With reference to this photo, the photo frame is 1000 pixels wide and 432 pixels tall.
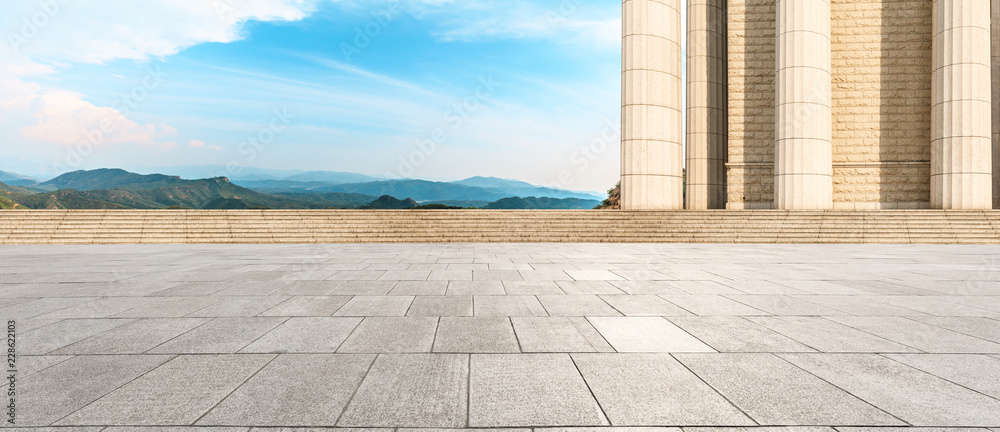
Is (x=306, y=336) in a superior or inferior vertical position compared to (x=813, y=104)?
inferior

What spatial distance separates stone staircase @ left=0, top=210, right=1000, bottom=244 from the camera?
20375 mm

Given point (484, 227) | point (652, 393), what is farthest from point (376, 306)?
point (484, 227)

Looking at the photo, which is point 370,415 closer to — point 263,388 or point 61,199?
point 263,388

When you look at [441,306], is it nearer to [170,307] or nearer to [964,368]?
[170,307]

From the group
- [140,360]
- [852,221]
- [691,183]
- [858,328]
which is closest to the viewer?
[140,360]

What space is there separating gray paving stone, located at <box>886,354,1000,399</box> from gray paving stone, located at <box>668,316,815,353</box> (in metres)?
0.77

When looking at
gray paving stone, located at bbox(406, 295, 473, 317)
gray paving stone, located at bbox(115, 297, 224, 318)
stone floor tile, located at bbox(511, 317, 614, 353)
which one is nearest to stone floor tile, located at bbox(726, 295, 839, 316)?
stone floor tile, located at bbox(511, 317, 614, 353)

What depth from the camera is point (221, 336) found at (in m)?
5.05

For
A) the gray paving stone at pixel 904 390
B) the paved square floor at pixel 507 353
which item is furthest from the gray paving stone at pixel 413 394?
the gray paving stone at pixel 904 390

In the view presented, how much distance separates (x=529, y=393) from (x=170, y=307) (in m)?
5.56

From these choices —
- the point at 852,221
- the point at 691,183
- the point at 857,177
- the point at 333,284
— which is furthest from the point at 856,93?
the point at 333,284

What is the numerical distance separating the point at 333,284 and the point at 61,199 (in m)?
192

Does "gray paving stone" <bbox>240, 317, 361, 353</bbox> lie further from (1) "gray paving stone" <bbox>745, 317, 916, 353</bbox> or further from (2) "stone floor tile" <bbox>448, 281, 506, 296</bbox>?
(1) "gray paving stone" <bbox>745, 317, 916, 353</bbox>

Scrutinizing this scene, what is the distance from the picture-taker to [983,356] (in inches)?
171
